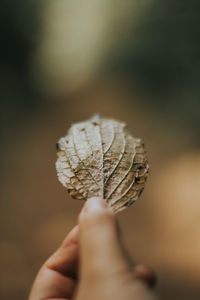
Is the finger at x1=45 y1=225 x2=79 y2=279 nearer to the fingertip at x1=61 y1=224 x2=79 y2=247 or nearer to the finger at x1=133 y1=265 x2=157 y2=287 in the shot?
the fingertip at x1=61 y1=224 x2=79 y2=247

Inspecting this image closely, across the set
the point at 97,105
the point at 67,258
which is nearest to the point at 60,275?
the point at 67,258

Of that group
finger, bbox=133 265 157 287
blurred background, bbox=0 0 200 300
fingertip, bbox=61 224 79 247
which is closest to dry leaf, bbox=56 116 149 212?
fingertip, bbox=61 224 79 247

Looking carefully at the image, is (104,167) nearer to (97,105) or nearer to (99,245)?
(99,245)

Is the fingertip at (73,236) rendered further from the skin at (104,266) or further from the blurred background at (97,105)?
the blurred background at (97,105)

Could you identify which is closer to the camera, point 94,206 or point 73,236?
point 94,206

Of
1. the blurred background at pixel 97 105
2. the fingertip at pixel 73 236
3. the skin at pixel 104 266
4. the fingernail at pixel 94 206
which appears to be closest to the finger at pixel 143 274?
the skin at pixel 104 266

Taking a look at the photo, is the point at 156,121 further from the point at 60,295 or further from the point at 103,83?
the point at 60,295
